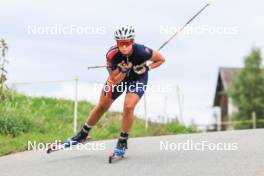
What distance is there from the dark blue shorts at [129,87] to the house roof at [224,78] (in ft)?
172

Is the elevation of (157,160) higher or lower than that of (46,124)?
lower

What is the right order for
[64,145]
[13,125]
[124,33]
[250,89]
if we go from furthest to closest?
[250,89] → [13,125] → [64,145] → [124,33]

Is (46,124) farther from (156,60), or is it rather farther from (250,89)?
(250,89)

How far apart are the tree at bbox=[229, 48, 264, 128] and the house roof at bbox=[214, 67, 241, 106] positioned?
20.7 feet

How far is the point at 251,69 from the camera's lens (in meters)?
55.3

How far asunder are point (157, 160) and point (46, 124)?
25.8 feet

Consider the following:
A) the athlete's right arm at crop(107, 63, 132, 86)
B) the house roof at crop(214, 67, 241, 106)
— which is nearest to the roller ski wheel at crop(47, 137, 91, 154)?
the athlete's right arm at crop(107, 63, 132, 86)

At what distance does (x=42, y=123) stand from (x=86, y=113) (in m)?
3.42

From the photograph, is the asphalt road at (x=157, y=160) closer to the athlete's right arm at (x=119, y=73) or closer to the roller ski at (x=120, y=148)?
the roller ski at (x=120, y=148)

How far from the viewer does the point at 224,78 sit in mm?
64312

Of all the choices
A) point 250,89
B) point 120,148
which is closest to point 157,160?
point 120,148

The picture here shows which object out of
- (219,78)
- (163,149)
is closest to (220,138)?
(163,149)

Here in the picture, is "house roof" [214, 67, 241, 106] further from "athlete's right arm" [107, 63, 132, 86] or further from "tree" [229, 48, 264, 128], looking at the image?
"athlete's right arm" [107, 63, 132, 86]

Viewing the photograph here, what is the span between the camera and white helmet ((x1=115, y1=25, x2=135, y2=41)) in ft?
32.3
